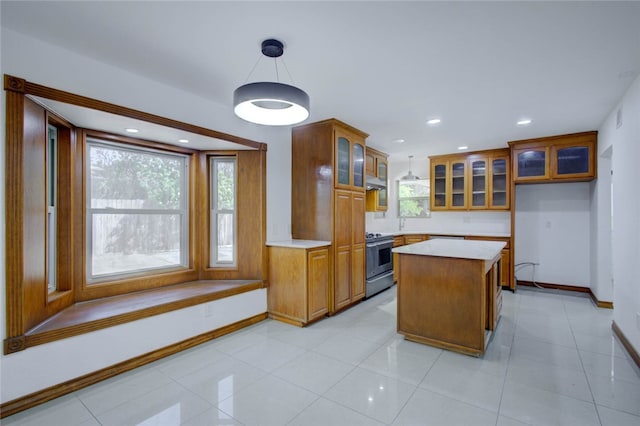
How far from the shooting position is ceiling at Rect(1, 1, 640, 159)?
1.80 meters

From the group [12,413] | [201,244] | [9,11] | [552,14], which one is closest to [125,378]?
[12,413]

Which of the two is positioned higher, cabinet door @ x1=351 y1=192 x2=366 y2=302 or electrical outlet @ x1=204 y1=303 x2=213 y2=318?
cabinet door @ x1=351 y1=192 x2=366 y2=302

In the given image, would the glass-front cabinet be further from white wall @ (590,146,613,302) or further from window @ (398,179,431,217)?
white wall @ (590,146,613,302)

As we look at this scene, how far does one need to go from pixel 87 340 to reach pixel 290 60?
2653 mm

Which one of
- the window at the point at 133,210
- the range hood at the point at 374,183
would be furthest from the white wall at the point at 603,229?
the window at the point at 133,210

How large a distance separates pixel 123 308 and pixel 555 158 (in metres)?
5.97

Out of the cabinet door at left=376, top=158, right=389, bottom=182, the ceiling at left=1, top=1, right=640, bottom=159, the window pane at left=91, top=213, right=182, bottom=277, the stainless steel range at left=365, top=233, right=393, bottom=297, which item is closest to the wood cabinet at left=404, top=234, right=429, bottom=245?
the stainless steel range at left=365, top=233, right=393, bottom=297

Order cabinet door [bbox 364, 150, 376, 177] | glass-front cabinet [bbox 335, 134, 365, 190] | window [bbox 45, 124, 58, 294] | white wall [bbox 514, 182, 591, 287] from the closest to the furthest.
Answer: window [bbox 45, 124, 58, 294] < glass-front cabinet [bbox 335, 134, 365, 190] < white wall [bbox 514, 182, 591, 287] < cabinet door [bbox 364, 150, 376, 177]

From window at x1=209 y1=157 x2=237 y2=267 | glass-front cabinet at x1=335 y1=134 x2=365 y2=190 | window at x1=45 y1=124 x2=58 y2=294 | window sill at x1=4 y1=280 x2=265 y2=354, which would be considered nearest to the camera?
window sill at x1=4 y1=280 x2=265 y2=354

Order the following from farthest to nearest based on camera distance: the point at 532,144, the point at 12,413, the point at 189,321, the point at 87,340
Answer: the point at 532,144, the point at 189,321, the point at 87,340, the point at 12,413

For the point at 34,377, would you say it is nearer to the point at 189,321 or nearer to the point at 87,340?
the point at 87,340

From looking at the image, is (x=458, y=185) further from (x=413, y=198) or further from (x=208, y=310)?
(x=208, y=310)

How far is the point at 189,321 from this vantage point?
2963 millimetres

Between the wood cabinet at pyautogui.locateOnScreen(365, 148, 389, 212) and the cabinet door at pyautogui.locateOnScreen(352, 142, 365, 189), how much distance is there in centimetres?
84
